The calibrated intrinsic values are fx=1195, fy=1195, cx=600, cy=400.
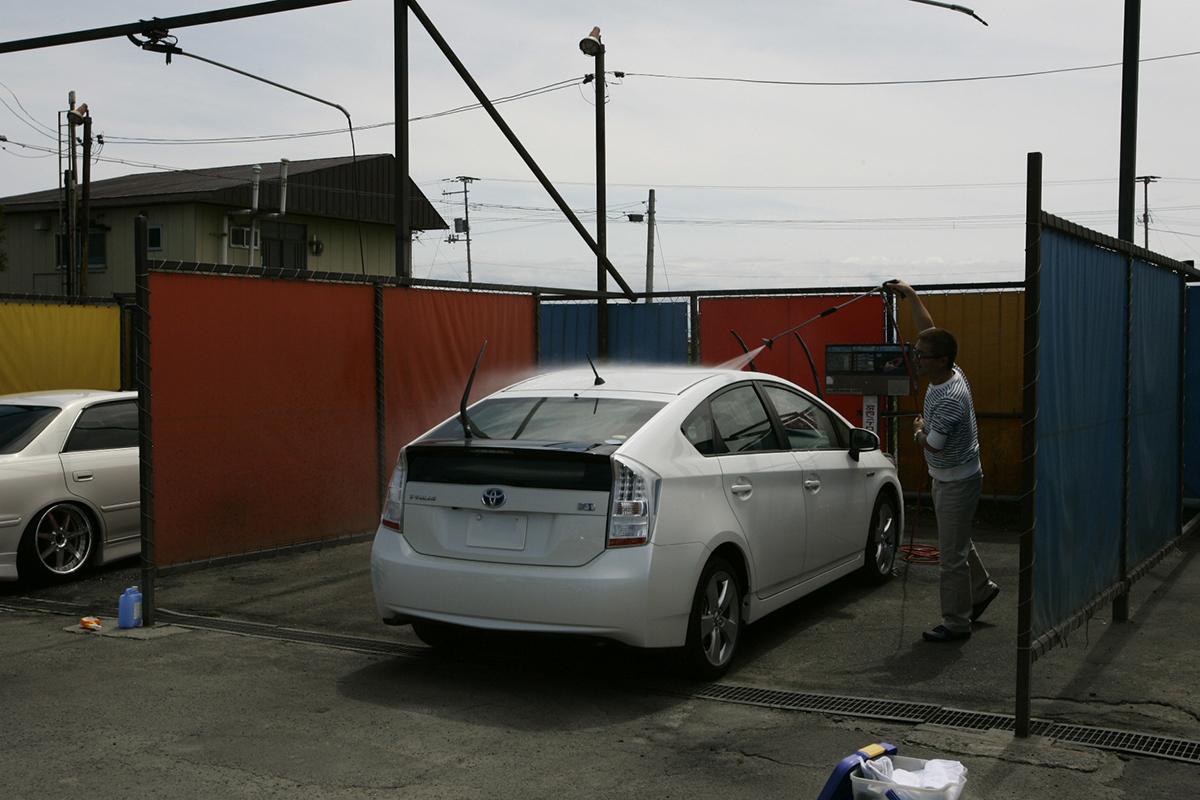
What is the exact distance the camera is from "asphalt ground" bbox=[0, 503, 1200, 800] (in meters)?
5.02

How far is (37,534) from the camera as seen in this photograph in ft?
30.7

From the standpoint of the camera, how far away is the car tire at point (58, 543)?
9320 mm

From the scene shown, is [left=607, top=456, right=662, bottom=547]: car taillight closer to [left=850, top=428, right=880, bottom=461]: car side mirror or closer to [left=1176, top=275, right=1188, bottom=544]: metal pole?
[left=850, top=428, right=880, bottom=461]: car side mirror

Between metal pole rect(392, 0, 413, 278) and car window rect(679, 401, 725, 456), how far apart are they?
5531mm

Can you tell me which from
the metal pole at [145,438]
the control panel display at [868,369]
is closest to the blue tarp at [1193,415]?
the control panel display at [868,369]

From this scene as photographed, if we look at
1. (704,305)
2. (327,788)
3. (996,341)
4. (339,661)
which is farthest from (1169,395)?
(327,788)

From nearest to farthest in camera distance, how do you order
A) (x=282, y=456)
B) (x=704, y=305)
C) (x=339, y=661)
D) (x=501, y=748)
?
(x=501, y=748)
(x=339, y=661)
(x=282, y=456)
(x=704, y=305)

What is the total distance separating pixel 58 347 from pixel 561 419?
1229cm

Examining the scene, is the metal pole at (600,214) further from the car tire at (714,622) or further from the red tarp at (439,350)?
the car tire at (714,622)

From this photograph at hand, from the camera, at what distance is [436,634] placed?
276 inches

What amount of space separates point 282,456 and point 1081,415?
21.8ft

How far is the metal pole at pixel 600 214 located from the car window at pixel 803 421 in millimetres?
6112

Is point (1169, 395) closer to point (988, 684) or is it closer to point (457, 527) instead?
point (988, 684)

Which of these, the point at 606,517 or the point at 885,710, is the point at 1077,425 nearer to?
the point at 885,710
